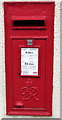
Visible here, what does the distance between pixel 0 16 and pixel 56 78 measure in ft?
4.28

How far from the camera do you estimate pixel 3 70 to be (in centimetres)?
289

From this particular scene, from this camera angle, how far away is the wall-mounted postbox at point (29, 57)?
8.72 feet

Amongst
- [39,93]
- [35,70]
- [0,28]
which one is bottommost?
[39,93]

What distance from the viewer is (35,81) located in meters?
2.83

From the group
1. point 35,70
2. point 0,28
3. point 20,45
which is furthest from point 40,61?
point 0,28

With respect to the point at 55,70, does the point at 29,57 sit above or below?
above

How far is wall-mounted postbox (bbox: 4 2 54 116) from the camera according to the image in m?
2.66

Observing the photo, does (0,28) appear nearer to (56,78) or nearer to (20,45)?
(20,45)

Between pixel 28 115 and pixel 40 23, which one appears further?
pixel 28 115

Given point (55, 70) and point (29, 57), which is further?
point (55, 70)

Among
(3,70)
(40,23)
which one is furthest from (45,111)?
(40,23)

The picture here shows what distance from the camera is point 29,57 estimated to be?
2.77 metres

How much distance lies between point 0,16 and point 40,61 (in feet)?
3.02

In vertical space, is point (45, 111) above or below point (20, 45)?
below
